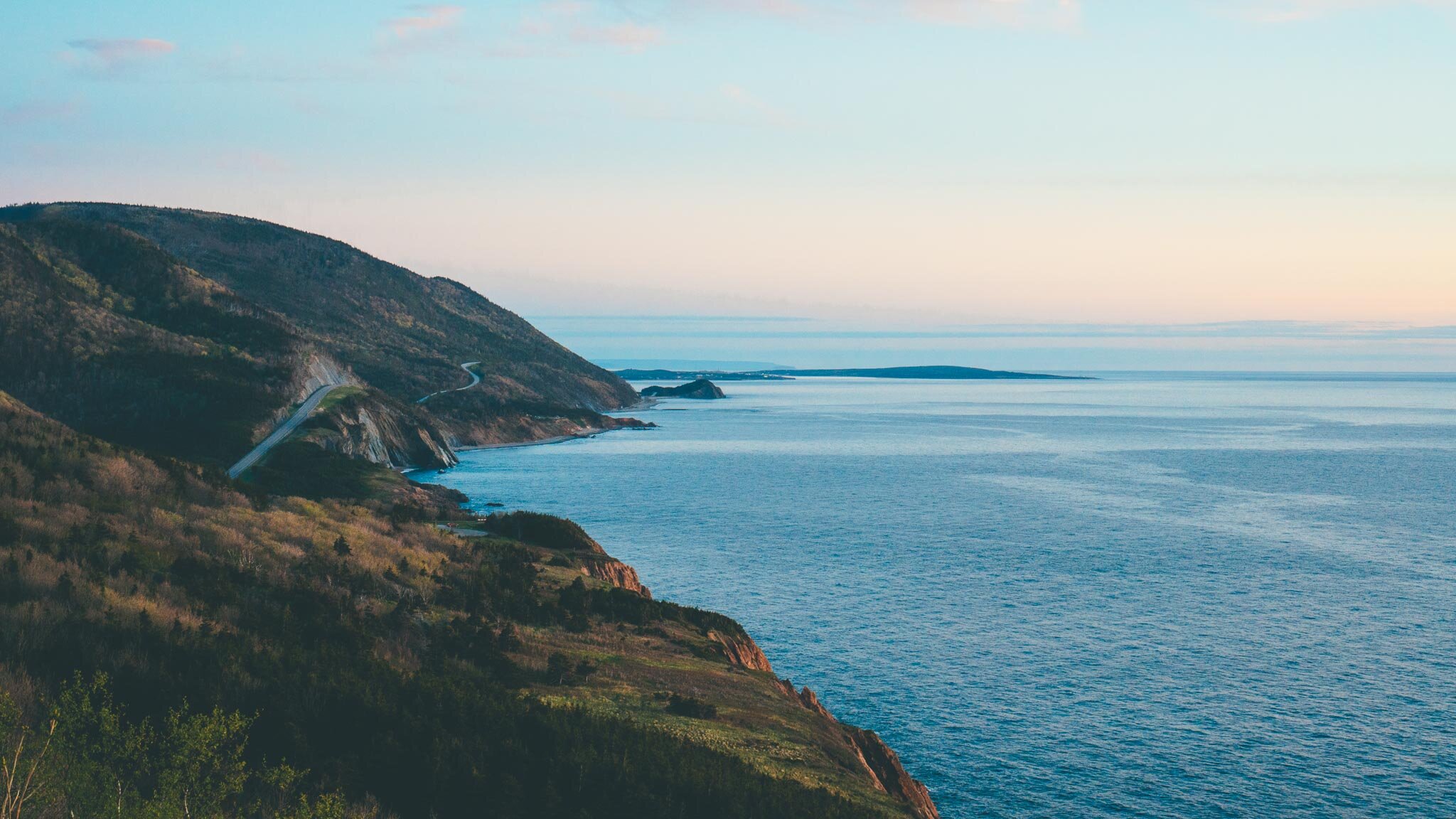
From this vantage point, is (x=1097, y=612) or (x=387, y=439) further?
(x=387, y=439)

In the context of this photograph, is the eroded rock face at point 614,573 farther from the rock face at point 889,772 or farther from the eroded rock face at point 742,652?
the rock face at point 889,772

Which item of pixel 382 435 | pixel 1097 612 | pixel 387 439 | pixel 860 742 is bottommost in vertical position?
pixel 1097 612

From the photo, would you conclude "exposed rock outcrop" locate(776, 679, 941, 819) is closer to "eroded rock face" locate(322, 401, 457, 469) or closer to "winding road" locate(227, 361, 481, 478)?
"winding road" locate(227, 361, 481, 478)

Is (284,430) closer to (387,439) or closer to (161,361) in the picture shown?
(161,361)

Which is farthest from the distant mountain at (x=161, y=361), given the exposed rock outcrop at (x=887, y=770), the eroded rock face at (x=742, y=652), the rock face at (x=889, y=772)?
the rock face at (x=889, y=772)

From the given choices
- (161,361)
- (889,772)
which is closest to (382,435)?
(161,361)

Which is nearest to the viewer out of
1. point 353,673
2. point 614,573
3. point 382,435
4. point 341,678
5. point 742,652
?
point 341,678

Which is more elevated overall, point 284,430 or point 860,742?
point 284,430
